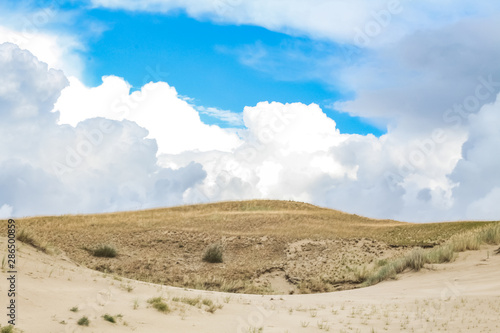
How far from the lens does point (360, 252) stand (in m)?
30.7

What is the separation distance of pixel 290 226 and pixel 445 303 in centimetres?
2370

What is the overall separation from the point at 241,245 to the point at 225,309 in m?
18.6

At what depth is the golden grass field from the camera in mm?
26328

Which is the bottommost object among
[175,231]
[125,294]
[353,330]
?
[353,330]

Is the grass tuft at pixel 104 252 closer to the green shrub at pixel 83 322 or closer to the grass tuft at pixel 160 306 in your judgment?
the grass tuft at pixel 160 306

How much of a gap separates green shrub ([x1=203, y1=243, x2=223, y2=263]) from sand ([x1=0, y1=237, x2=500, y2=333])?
1245cm

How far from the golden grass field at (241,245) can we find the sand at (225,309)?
5.62 m

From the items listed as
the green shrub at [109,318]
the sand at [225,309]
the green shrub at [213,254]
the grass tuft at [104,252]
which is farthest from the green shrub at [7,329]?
the green shrub at [213,254]

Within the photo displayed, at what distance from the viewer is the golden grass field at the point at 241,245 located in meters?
26.3

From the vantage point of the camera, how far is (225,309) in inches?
550

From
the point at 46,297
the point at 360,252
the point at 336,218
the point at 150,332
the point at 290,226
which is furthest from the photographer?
the point at 336,218

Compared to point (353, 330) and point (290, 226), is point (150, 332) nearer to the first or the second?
point (353, 330)

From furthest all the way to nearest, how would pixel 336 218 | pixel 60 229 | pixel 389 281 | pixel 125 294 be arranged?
1. pixel 336 218
2. pixel 60 229
3. pixel 389 281
4. pixel 125 294

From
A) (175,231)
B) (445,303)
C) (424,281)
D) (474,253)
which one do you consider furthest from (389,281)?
(175,231)
